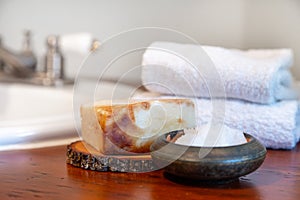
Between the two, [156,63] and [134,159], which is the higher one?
[156,63]

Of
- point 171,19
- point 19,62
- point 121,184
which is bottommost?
point 121,184

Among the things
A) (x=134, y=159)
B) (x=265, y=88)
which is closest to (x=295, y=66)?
(x=265, y=88)

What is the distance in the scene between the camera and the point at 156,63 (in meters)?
0.70

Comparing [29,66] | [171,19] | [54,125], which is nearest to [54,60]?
[29,66]

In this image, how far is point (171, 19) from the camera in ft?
3.13

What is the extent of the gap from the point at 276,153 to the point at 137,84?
33 centimetres

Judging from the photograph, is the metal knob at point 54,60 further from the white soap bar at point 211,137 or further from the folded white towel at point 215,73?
the white soap bar at point 211,137

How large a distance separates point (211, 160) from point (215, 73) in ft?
0.69

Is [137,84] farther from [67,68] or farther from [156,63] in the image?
[67,68]

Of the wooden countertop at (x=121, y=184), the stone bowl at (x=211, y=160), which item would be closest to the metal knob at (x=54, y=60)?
the wooden countertop at (x=121, y=184)

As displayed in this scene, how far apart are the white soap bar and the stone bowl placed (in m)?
0.02

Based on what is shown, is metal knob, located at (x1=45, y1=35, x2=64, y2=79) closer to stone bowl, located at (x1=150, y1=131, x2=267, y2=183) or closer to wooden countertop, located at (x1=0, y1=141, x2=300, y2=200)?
wooden countertop, located at (x1=0, y1=141, x2=300, y2=200)

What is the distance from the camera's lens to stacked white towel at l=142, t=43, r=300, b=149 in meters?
0.63

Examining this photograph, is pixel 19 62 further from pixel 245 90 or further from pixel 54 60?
pixel 245 90
